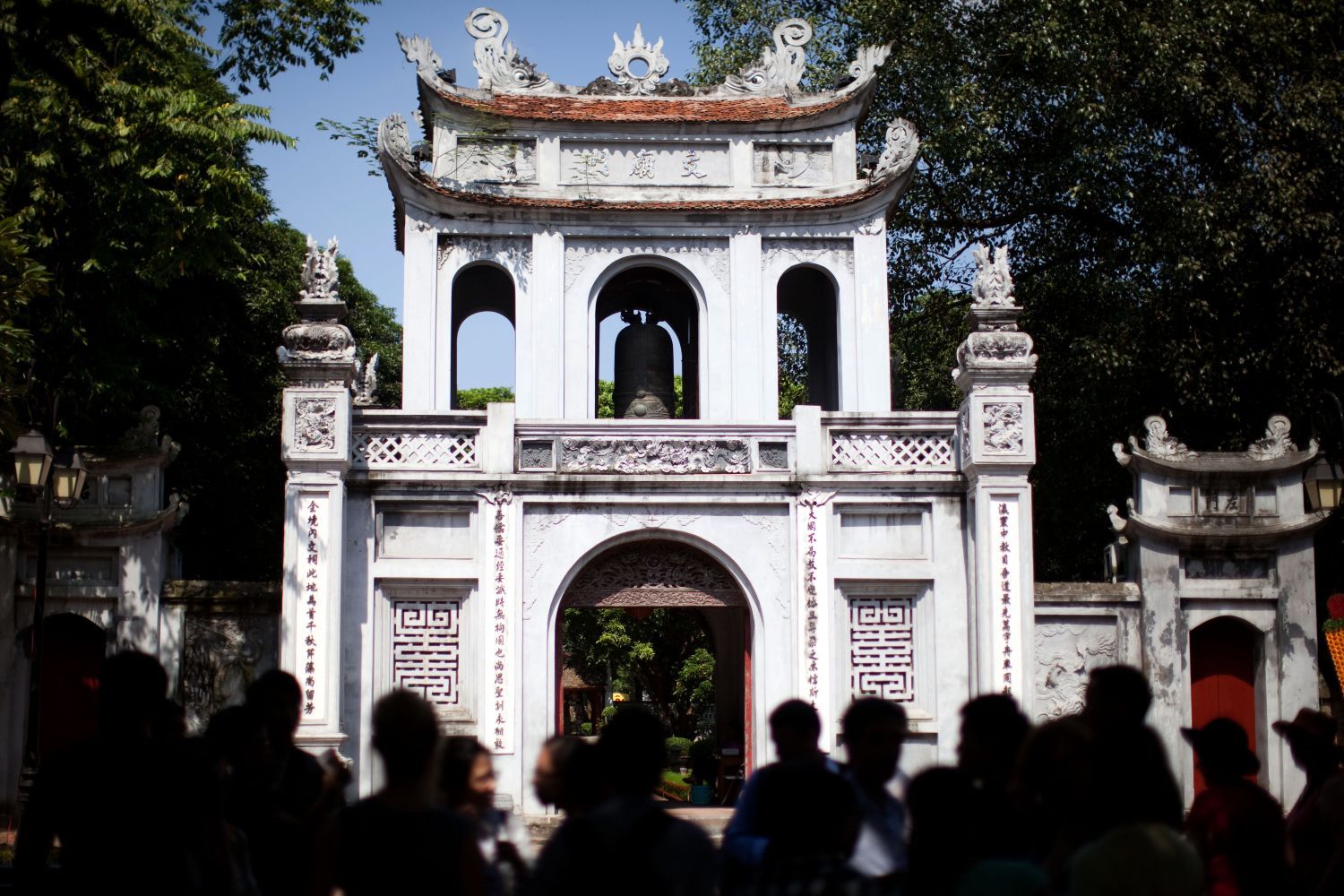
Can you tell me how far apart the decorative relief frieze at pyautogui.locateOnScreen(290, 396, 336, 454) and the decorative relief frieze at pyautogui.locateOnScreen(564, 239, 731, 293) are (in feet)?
12.7

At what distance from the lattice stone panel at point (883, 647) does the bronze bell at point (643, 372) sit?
3835 mm

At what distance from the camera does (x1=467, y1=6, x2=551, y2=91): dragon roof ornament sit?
20.6 metres

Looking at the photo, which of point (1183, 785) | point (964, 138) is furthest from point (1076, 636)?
point (964, 138)

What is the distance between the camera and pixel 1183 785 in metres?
18.0

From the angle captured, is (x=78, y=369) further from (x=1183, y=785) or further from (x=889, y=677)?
(x=1183, y=785)

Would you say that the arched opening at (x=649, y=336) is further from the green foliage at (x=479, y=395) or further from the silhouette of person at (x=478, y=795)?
the green foliage at (x=479, y=395)

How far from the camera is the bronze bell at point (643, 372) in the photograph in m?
19.5

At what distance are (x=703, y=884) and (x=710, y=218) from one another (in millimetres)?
14582

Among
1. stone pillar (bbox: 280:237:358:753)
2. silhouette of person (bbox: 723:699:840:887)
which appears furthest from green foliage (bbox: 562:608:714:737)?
silhouette of person (bbox: 723:699:840:887)

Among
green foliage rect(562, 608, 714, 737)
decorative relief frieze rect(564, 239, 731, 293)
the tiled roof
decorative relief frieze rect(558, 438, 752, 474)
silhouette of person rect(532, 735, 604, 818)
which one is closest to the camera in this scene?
silhouette of person rect(532, 735, 604, 818)

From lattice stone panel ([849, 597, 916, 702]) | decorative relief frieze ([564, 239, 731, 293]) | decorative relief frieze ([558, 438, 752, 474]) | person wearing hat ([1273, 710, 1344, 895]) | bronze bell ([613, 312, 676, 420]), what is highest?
decorative relief frieze ([564, 239, 731, 293])

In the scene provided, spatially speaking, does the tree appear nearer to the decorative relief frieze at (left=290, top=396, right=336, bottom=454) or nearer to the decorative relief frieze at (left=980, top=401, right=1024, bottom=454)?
the decorative relief frieze at (left=980, top=401, right=1024, bottom=454)

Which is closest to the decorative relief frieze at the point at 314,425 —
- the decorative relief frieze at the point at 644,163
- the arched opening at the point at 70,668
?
the arched opening at the point at 70,668

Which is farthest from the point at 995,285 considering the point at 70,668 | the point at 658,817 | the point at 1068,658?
the point at 658,817
